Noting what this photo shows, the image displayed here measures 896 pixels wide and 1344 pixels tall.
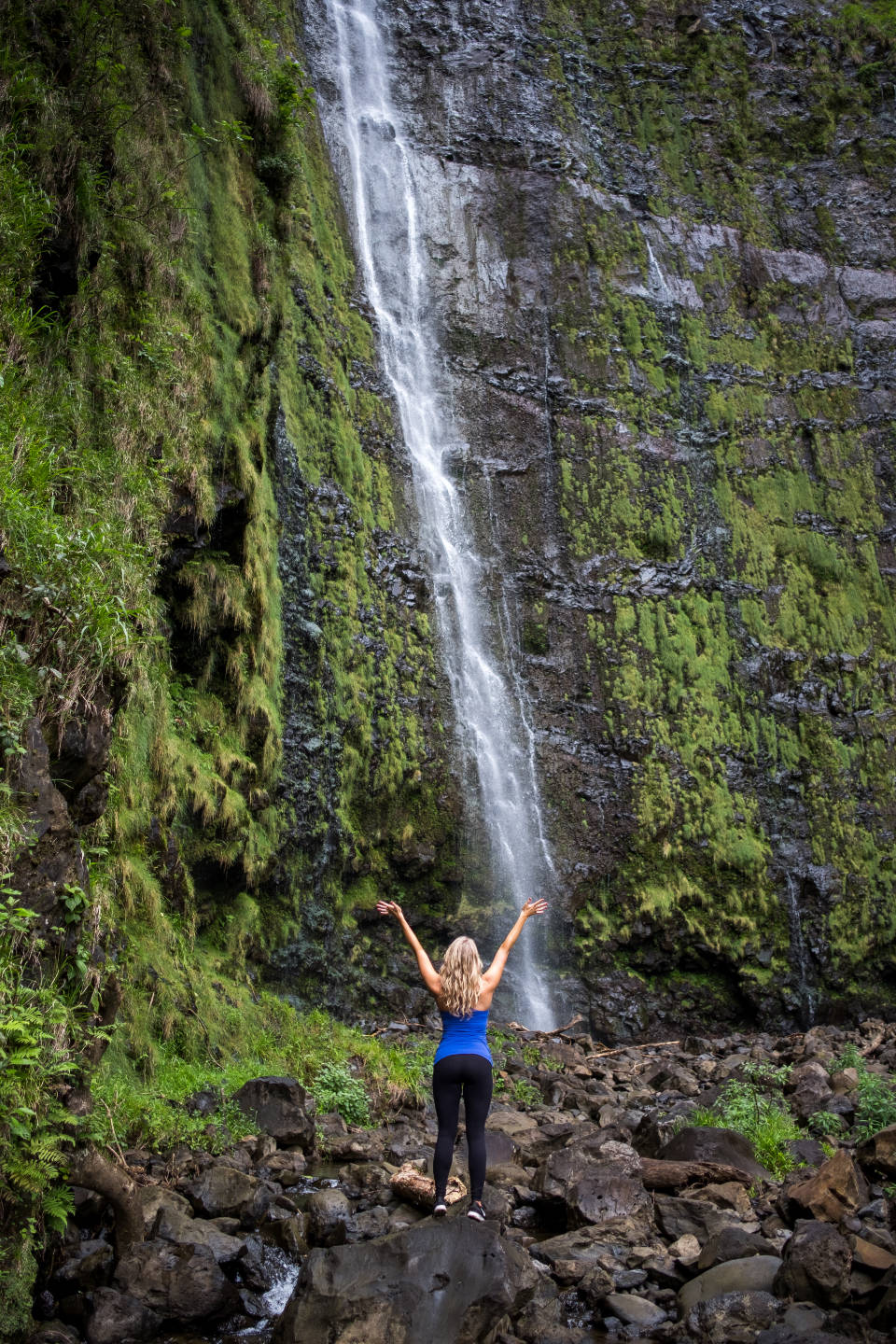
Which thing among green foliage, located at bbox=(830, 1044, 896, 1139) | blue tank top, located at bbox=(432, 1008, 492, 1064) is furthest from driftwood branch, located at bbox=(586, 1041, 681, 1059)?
blue tank top, located at bbox=(432, 1008, 492, 1064)

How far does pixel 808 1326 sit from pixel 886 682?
Result: 16961 mm

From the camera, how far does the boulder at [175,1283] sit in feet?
15.2

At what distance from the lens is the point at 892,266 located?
22484 mm

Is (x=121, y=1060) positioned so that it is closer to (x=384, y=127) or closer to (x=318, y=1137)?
(x=318, y=1137)

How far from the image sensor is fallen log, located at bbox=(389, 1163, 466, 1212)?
19.3 feet

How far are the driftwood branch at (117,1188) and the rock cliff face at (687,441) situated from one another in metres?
11.6

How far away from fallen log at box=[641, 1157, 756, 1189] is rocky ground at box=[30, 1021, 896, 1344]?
0.6 inches

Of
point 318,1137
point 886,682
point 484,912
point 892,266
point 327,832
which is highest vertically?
point 892,266

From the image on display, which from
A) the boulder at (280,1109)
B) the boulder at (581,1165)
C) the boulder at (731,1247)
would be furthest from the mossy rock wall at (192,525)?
the boulder at (731,1247)

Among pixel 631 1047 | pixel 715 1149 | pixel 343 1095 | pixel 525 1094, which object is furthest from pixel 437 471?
pixel 715 1149

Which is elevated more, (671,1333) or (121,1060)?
(121,1060)

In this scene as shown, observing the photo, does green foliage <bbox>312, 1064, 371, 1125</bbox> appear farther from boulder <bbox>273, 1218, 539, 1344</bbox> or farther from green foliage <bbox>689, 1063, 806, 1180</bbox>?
boulder <bbox>273, 1218, 539, 1344</bbox>

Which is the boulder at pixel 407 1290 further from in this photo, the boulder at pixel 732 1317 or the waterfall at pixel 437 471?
the waterfall at pixel 437 471

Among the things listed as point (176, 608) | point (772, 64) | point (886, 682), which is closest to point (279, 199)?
point (176, 608)
